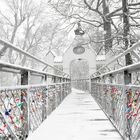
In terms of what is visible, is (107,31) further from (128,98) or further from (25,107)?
(128,98)

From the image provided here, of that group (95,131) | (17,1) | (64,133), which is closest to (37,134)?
(64,133)

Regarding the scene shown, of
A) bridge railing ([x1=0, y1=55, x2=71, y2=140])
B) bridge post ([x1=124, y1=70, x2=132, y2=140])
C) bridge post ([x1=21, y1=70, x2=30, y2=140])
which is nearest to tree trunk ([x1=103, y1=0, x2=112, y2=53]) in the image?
bridge railing ([x1=0, y1=55, x2=71, y2=140])

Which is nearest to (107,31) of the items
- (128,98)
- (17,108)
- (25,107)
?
(25,107)

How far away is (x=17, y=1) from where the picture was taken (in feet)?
111

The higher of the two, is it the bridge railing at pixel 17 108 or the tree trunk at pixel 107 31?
the tree trunk at pixel 107 31

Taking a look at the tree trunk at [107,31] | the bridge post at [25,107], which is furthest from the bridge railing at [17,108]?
the tree trunk at [107,31]

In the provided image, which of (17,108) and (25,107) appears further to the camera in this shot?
(25,107)

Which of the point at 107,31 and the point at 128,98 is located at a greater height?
the point at 107,31

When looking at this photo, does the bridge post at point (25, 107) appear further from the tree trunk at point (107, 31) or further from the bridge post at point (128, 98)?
the tree trunk at point (107, 31)

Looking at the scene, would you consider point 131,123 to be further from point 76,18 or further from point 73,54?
point 73,54

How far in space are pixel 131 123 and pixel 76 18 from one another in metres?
17.3

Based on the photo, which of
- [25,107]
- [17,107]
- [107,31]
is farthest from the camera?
[107,31]

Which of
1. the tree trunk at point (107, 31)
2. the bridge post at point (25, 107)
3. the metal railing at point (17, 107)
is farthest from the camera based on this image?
the tree trunk at point (107, 31)

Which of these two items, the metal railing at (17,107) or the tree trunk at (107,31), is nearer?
the metal railing at (17,107)
